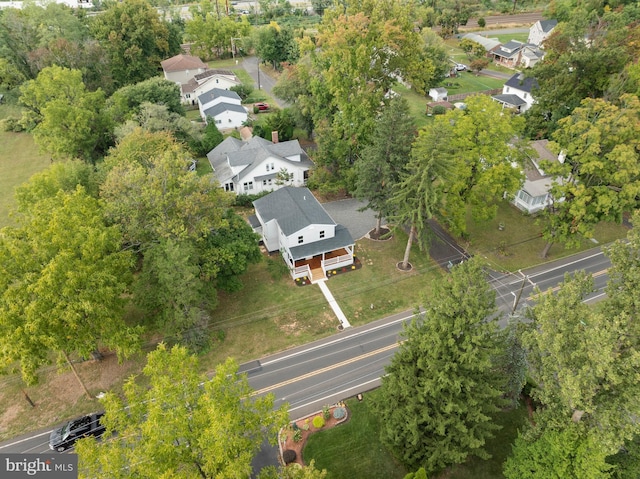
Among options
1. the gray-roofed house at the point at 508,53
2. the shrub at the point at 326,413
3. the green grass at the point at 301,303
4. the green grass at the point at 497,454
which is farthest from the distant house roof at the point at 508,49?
the shrub at the point at 326,413

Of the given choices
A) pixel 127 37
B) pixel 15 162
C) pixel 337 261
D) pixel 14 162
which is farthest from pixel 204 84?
pixel 337 261

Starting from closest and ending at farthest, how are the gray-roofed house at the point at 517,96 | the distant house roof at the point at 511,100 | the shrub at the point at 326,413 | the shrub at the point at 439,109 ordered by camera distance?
the shrub at the point at 326,413 < the shrub at the point at 439,109 < the gray-roofed house at the point at 517,96 < the distant house roof at the point at 511,100

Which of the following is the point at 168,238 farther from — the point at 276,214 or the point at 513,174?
the point at 513,174

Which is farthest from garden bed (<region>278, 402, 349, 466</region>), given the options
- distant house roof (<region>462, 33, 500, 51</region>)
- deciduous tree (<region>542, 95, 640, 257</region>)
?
distant house roof (<region>462, 33, 500, 51</region>)

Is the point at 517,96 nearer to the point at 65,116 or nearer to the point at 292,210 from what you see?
the point at 292,210

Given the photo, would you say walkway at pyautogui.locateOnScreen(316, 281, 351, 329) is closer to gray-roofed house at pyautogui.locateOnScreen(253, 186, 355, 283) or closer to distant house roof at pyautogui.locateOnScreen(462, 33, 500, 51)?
gray-roofed house at pyautogui.locateOnScreen(253, 186, 355, 283)

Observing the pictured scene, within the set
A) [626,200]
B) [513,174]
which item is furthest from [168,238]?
[626,200]

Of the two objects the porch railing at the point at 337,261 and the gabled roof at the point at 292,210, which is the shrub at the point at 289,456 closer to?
the porch railing at the point at 337,261
